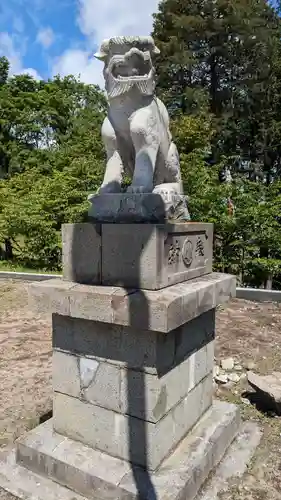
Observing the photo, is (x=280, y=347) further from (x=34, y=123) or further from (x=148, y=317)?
(x=34, y=123)

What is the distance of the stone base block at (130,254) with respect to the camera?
97.0 inches

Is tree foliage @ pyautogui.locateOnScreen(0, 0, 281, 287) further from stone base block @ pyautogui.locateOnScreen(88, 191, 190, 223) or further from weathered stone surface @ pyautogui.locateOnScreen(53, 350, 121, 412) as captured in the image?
weathered stone surface @ pyautogui.locateOnScreen(53, 350, 121, 412)

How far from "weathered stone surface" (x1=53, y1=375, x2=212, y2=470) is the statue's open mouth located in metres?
2.31

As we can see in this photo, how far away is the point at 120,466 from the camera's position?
8.66 feet

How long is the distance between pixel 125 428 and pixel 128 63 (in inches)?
97.2

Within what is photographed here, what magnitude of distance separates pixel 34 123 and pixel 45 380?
20.4m

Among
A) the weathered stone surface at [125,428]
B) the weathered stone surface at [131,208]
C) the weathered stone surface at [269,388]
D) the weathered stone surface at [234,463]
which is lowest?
the weathered stone surface at [234,463]

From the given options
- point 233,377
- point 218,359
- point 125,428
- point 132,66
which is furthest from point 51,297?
point 218,359

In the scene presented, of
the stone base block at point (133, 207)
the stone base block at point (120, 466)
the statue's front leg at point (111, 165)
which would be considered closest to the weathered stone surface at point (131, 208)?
the stone base block at point (133, 207)

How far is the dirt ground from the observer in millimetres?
2953

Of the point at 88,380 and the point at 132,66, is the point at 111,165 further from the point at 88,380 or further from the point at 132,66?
the point at 88,380

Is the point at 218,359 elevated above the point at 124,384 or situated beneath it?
situated beneath

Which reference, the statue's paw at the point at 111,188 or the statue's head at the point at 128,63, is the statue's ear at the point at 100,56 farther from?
the statue's paw at the point at 111,188

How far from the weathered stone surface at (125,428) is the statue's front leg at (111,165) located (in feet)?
5.14
